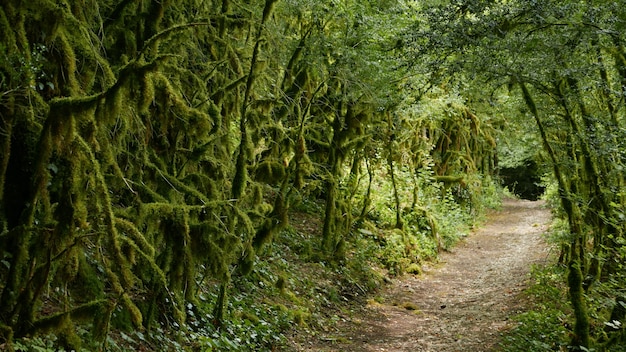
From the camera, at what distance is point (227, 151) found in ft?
25.5

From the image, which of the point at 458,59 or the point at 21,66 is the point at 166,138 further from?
the point at 458,59

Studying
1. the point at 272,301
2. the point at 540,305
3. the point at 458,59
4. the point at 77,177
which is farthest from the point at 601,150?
the point at 77,177

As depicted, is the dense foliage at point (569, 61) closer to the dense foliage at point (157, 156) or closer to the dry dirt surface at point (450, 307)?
the dry dirt surface at point (450, 307)

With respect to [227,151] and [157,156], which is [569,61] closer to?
[227,151]

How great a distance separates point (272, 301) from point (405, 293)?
527 cm

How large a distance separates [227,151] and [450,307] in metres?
7.39

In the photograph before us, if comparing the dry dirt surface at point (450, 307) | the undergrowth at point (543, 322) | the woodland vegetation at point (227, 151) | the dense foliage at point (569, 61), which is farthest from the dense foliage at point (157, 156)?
the undergrowth at point (543, 322)

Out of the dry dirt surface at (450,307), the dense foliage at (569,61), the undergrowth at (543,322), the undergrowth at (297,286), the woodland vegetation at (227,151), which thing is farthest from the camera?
the dry dirt surface at (450,307)

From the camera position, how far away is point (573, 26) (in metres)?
7.37

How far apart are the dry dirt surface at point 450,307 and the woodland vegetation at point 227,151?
0.80m

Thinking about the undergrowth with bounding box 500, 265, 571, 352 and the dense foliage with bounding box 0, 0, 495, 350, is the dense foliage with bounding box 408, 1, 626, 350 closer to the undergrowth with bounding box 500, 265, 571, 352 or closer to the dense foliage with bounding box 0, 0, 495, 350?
the undergrowth with bounding box 500, 265, 571, 352

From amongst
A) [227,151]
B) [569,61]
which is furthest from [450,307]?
[227,151]

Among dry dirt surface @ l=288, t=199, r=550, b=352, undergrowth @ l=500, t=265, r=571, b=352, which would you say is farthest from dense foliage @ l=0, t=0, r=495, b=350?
undergrowth @ l=500, t=265, r=571, b=352

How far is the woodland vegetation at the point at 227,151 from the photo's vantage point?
4.17 meters
